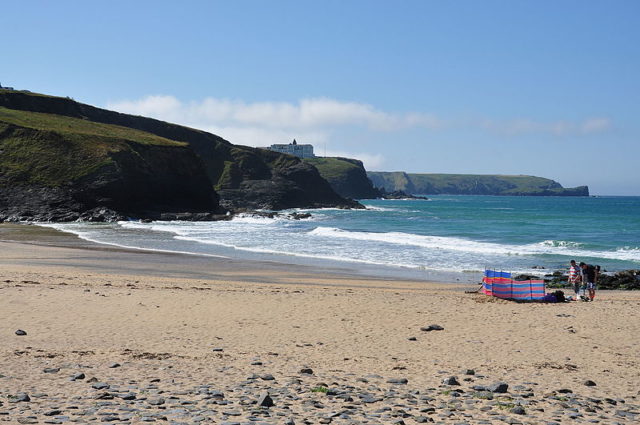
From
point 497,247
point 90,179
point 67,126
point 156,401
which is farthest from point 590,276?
point 67,126

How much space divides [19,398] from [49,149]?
80324mm

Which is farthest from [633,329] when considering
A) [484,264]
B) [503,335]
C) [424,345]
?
[484,264]

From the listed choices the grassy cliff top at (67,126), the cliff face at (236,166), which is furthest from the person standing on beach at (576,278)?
the cliff face at (236,166)

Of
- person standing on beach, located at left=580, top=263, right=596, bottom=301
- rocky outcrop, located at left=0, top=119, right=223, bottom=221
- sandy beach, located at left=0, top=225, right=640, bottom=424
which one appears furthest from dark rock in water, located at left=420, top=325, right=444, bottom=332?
rocky outcrop, located at left=0, top=119, right=223, bottom=221

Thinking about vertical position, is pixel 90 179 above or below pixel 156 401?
above

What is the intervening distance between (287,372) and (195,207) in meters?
78.9

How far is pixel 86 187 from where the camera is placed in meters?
75.2

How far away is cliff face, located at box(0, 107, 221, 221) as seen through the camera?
234 feet

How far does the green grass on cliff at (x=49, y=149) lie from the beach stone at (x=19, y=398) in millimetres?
73116

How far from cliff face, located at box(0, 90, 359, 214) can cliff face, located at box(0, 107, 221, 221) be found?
11.8m

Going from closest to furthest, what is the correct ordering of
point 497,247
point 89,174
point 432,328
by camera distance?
1. point 432,328
2. point 497,247
3. point 89,174

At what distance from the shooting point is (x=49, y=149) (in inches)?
3157

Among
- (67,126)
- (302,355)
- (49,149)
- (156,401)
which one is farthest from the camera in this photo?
(67,126)

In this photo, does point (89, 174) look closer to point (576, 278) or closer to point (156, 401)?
point (576, 278)
